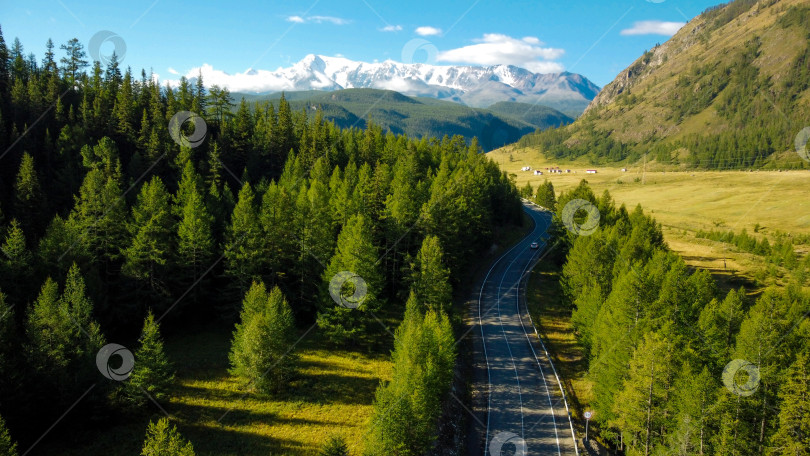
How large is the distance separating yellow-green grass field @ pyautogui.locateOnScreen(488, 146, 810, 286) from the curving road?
43006 mm

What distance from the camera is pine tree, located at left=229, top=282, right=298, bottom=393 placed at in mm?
35062

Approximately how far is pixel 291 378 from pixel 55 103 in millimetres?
68416

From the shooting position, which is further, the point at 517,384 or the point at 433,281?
the point at 433,281

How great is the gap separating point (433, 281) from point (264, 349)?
16787mm

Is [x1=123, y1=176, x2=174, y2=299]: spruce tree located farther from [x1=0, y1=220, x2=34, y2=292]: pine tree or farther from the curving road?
the curving road

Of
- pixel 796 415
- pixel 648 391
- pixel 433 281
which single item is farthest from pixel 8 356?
pixel 796 415

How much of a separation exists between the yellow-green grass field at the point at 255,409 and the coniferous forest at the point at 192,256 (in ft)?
4.92

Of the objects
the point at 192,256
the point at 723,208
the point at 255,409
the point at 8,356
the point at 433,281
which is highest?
the point at 192,256

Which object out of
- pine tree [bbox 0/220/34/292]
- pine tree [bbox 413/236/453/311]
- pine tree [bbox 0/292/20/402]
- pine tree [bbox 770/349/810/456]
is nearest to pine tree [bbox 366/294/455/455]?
pine tree [bbox 413/236/453/311]

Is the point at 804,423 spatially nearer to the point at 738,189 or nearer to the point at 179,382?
the point at 179,382

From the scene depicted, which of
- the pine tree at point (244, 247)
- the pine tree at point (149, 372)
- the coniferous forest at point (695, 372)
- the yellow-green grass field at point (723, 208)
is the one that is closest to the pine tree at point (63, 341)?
the pine tree at point (149, 372)

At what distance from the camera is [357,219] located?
4438 cm

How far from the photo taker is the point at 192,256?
45062 millimetres

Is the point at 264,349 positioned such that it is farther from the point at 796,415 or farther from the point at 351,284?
the point at 796,415
